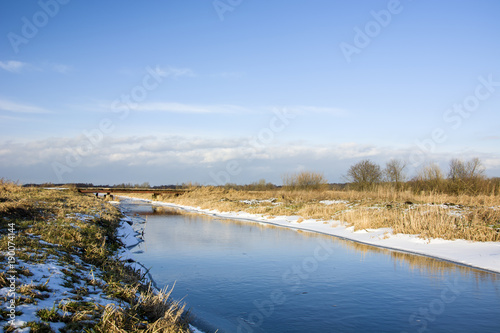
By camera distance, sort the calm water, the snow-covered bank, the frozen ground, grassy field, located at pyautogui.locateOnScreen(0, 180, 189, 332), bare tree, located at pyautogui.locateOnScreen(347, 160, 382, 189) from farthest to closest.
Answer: bare tree, located at pyautogui.locateOnScreen(347, 160, 382, 189) < the snow-covered bank < the calm water < grassy field, located at pyautogui.locateOnScreen(0, 180, 189, 332) < the frozen ground

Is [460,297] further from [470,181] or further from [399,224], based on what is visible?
→ [470,181]

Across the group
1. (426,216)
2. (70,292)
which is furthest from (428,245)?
(70,292)

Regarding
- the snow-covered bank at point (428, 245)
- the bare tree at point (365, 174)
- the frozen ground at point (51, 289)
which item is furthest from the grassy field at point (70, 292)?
the bare tree at point (365, 174)

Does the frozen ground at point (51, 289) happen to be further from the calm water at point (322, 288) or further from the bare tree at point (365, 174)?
the bare tree at point (365, 174)

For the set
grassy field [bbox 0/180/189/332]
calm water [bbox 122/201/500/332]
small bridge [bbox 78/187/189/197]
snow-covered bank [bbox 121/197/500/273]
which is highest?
small bridge [bbox 78/187/189/197]

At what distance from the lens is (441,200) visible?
24.7m

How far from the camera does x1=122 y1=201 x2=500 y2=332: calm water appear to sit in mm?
6590

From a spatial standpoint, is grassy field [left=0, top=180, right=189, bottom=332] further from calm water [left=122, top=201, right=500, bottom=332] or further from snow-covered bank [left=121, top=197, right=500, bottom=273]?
snow-covered bank [left=121, top=197, right=500, bottom=273]

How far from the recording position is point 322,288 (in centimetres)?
885

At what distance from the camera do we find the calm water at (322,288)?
6.59 metres

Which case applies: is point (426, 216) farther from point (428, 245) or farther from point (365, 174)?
point (365, 174)

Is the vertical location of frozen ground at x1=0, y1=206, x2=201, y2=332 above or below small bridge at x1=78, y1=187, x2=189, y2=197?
below

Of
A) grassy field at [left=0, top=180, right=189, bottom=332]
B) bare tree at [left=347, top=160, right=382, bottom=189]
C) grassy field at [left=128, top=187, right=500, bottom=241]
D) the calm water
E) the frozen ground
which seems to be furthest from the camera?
bare tree at [left=347, top=160, right=382, bottom=189]

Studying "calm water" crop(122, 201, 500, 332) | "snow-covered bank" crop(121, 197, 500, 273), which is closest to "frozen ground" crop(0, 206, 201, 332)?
"calm water" crop(122, 201, 500, 332)
